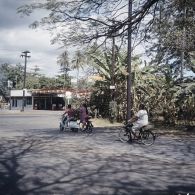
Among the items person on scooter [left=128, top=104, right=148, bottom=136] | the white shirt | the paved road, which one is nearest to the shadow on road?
the paved road

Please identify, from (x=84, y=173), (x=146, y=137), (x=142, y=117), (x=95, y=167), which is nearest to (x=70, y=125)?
(x=142, y=117)

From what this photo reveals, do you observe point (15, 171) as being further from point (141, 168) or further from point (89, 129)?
point (89, 129)

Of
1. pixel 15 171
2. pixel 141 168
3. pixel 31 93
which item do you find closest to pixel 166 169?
pixel 141 168

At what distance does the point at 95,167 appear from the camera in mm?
12625

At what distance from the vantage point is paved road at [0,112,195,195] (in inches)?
383

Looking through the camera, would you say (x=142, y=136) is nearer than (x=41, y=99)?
Yes

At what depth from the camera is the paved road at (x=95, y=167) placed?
9.74 meters

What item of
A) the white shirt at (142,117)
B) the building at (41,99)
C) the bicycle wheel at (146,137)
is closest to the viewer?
the bicycle wheel at (146,137)

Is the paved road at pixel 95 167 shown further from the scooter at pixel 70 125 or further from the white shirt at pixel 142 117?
the scooter at pixel 70 125

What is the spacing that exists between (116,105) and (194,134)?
434 inches

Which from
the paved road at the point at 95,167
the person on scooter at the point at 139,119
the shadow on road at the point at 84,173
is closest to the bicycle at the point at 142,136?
the person on scooter at the point at 139,119

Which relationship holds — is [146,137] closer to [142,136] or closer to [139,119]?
[142,136]

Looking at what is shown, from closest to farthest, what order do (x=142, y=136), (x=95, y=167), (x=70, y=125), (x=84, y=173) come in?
(x=84, y=173)
(x=95, y=167)
(x=142, y=136)
(x=70, y=125)

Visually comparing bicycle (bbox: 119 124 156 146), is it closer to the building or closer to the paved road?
the paved road
